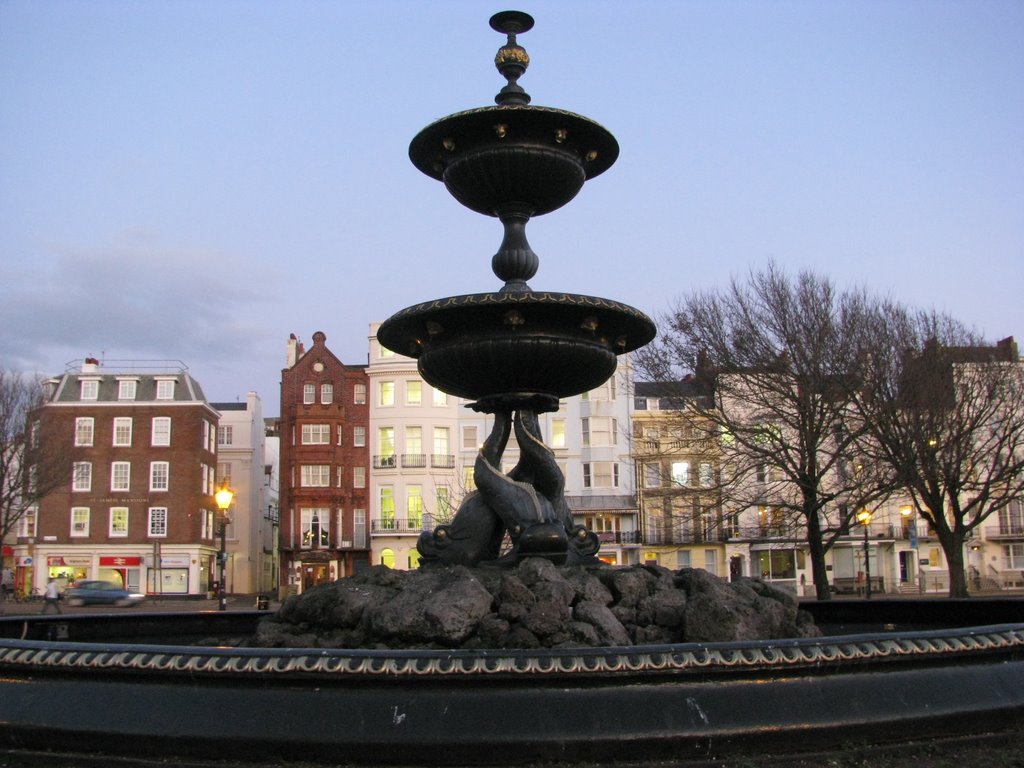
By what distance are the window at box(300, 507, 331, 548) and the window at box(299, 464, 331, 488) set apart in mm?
1464

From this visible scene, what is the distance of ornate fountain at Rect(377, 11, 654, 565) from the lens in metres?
8.93

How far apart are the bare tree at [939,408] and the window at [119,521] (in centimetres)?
4550

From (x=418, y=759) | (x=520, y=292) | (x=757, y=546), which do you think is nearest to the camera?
(x=418, y=759)

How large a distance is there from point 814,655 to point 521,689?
1386 millimetres

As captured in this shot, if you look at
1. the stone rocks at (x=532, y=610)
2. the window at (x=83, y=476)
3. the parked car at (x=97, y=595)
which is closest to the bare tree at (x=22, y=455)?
the parked car at (x=97, y=595)

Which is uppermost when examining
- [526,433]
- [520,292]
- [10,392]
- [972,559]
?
[10,392]

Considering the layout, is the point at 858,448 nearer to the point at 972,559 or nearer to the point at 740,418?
the point at 740,418

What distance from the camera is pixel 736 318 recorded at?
30.7 m

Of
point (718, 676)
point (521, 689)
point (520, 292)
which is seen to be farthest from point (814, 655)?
point (520, 292)

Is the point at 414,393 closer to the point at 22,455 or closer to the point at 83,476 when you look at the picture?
the point at 83,476

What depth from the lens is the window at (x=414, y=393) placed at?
2421 inches

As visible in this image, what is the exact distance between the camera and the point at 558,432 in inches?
2442

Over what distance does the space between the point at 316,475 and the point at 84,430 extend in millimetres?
14612

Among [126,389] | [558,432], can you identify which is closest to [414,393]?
[558,432]
